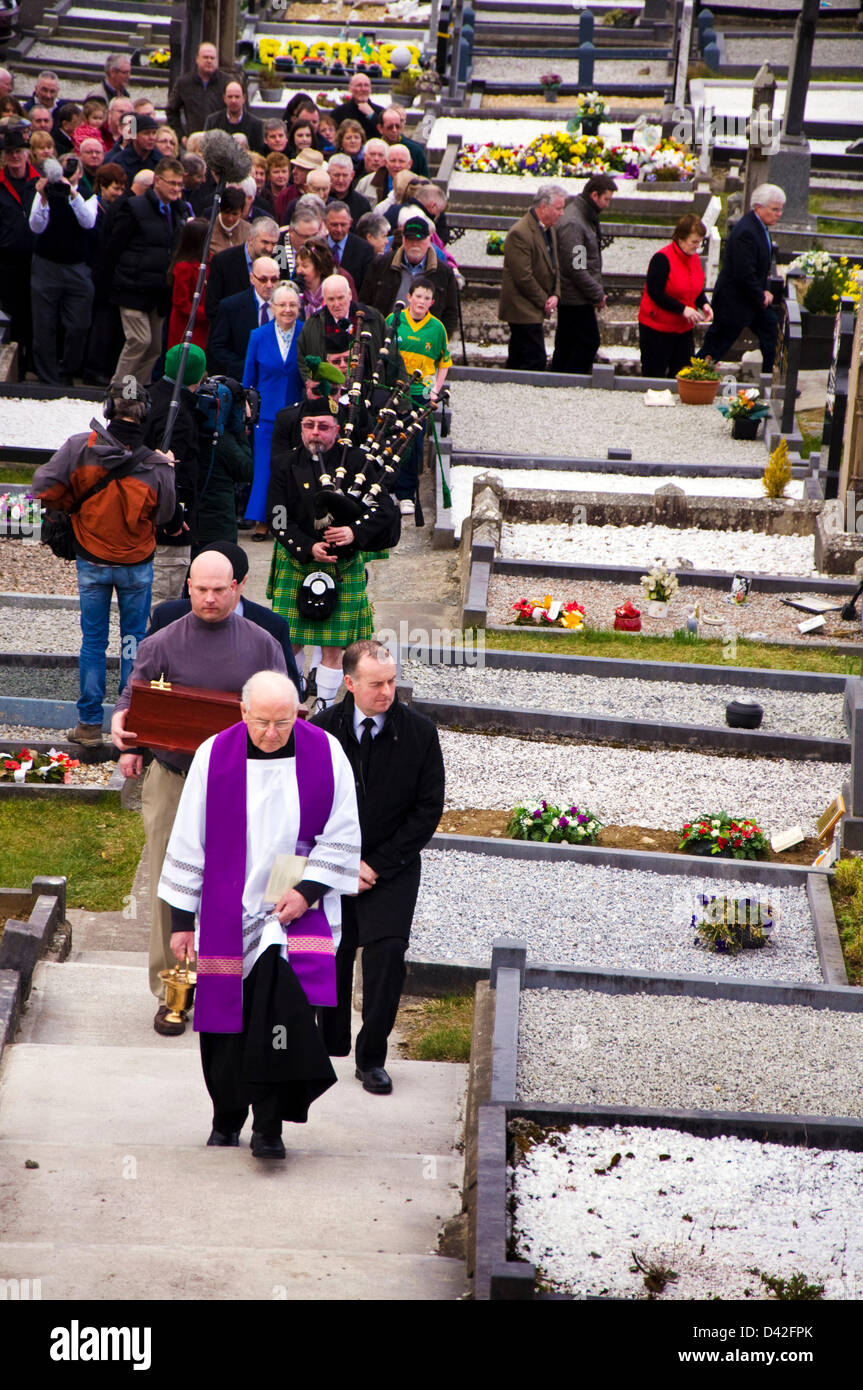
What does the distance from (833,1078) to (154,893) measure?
2.72 meters

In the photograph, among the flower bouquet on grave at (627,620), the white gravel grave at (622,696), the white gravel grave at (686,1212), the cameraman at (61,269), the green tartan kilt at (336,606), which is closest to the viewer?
the white gravel grave at (686,1212)

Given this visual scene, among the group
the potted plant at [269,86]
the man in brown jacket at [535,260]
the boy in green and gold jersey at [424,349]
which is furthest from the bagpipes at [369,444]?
the potted plant at [269,86]

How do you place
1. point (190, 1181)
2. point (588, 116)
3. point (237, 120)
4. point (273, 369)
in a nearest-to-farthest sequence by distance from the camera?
point (190, 1181) < point (273, 369) < point (237, 120) < point (588, 116)

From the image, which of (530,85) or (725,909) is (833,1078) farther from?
(530,85)

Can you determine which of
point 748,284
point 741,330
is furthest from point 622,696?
point 741,330

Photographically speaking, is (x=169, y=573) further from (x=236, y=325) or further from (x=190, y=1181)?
(x=190, y=1181)

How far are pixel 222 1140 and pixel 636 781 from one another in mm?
4696

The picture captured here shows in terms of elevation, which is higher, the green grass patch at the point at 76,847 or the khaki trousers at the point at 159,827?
the khaki trousers at the point at 159,827

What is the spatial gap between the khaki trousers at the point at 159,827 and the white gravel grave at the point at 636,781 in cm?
296

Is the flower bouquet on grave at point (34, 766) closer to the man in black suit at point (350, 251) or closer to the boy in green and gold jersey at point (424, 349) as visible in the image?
the boy in green and gold jersey at point (424, 349)

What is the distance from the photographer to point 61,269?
14.6 m

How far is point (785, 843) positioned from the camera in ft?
30.6

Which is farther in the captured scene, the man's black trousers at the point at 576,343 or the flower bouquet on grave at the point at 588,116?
the flower bouquet on grave at the point at 588,116

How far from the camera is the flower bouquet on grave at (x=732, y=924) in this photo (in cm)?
830
